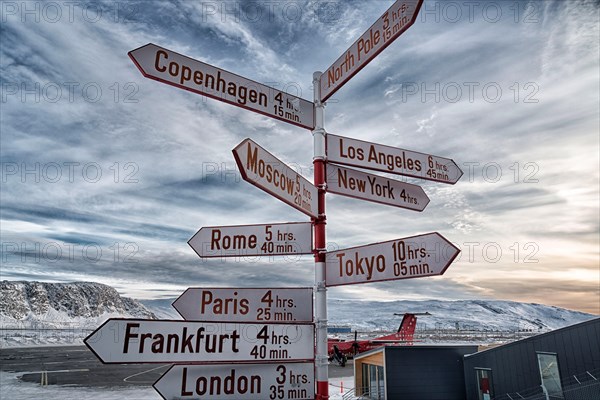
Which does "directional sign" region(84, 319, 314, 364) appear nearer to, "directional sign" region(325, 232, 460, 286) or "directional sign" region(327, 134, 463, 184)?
"directional sign" region(325, 232, 460, 286)

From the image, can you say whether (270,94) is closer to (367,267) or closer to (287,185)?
(287,185)

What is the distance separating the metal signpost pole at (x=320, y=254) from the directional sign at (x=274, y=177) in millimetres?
203

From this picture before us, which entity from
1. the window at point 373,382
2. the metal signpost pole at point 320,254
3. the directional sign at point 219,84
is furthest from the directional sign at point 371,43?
the window at point 373,382

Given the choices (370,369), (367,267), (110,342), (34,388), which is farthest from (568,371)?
(34,388)

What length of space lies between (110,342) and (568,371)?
613 inches

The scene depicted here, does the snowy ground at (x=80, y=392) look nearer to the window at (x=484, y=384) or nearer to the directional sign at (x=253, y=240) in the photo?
the window at (x=484, y=384)

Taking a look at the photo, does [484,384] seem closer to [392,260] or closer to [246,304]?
[392,260]

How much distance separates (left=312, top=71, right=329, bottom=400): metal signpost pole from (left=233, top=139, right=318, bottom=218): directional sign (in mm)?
203

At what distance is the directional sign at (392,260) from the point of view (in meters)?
4.70

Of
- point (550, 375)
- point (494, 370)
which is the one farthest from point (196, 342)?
point (494, 370)

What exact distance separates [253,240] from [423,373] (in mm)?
18741

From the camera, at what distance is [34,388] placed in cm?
2720

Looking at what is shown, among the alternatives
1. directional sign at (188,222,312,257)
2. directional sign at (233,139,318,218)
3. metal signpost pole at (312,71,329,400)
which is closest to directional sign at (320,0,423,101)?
metal signpost pole at (312,71,329,400)

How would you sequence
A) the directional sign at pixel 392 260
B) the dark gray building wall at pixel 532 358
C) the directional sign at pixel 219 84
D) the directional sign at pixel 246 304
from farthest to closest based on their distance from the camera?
1. the dark gray building wall at pixel 532 358
2. the directional sign at pixel 246 304
3. the directional sign at pixel 219 84
4. the directional sign at pixel 392 260
